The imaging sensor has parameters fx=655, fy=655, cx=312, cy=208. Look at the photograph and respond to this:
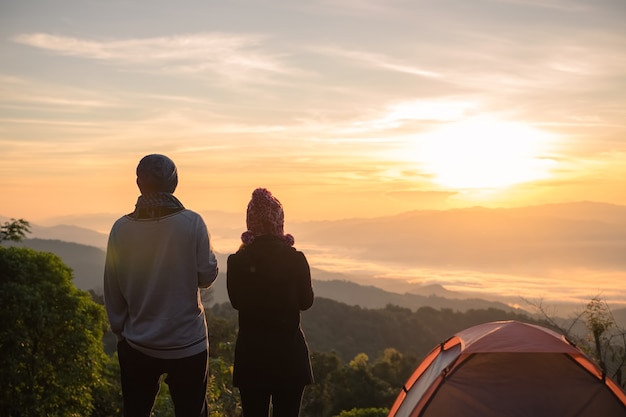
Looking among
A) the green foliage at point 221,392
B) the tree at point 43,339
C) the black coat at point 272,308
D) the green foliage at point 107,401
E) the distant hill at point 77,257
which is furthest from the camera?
the distant hill at point 77,257

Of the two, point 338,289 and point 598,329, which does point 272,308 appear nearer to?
point 598,329

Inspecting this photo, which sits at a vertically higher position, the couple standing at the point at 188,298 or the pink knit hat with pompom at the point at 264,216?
the pink knit hat with pompom at the point at 264,216

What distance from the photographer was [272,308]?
462 cm

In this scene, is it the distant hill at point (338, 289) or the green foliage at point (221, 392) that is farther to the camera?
the distant hill at point (338, 289)

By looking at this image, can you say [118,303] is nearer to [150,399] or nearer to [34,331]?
[150,399]

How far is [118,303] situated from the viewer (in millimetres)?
4492

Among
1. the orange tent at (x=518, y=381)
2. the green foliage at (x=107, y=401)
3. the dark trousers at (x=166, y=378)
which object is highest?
the dark trousers at (x=166, y=378)

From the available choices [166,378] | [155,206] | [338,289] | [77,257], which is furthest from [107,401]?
[77,257]

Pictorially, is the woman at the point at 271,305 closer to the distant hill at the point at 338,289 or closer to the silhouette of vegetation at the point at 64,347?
the silhouette of vegetation at the point at 64,347

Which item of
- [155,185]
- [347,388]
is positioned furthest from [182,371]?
[347,388]

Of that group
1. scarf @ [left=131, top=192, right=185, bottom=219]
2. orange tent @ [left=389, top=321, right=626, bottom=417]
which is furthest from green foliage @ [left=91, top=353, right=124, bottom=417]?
scarf @ [left=131, top=192, right=185, bottom=219]

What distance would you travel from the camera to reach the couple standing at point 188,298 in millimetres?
4320

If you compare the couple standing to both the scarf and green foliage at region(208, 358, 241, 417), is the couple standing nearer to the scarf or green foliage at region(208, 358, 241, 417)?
the scarf

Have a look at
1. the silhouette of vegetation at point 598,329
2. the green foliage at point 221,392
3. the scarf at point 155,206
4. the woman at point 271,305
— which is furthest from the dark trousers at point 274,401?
the green foliage at point 221,392
